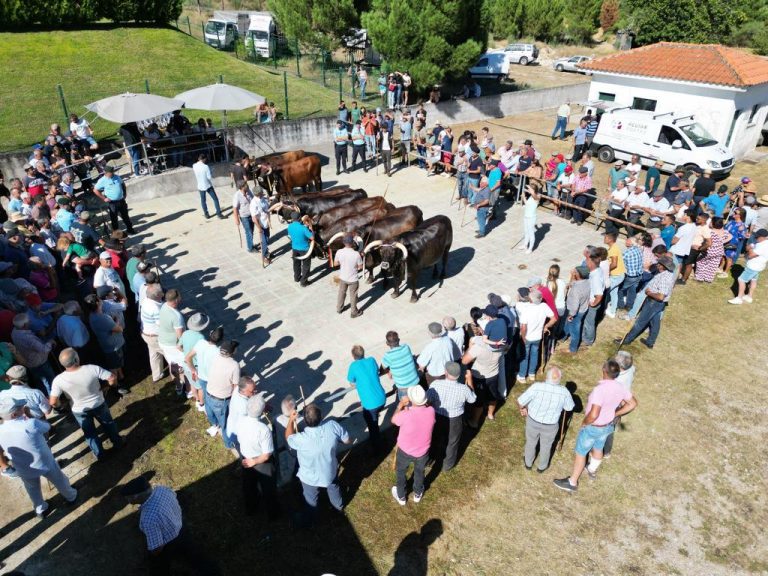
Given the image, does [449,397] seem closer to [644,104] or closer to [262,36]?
[644,104]

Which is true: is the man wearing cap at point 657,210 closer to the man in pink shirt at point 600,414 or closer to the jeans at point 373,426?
the man in pink shirt at point 600,414

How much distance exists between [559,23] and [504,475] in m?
47.3

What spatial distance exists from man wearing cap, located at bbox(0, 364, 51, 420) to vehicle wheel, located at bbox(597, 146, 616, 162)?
1846 cm

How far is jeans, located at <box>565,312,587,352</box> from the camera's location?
8.83 meters

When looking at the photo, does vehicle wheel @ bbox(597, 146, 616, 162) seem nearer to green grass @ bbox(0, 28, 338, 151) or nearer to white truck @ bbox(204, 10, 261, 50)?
green grass @ bbox(0, 28, 338, 151)

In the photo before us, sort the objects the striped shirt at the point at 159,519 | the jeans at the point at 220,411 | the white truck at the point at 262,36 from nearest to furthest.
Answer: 1. the striped shirt at the point at 159,519
2. the jeans at the point at 220,411
3. the white truck at the point at 262,36

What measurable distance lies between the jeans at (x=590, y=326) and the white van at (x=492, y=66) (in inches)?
956

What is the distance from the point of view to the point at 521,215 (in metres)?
14.6

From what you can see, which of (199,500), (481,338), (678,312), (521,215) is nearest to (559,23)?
(521,215)

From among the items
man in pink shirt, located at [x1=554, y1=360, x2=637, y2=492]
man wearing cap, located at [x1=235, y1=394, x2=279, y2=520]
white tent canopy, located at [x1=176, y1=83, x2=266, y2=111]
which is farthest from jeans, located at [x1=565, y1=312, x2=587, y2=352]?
white tent canopy, located at [x1=176, y1=83, x2=266, y2=111]

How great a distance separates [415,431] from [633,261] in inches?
235

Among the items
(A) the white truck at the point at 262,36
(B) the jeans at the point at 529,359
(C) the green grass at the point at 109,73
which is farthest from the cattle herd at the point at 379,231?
(A) the white truck at the point at 262,36

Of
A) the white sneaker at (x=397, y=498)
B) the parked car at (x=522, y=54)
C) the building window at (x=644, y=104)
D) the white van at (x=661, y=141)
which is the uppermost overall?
the parked car at (x=522, y=54)

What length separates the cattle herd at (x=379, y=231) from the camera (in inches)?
404
